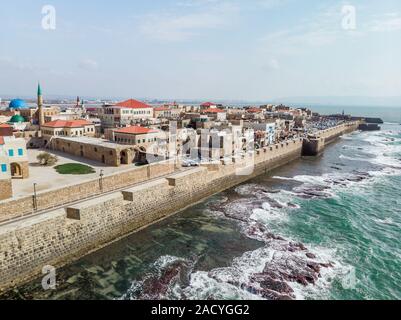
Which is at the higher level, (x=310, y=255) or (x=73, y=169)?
Answer: (x=73, y=169)

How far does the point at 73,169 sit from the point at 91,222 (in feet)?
45.3

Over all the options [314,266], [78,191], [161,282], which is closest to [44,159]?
[78,191]

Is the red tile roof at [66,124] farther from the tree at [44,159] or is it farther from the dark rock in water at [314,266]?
the dark rock in water at [314,266]

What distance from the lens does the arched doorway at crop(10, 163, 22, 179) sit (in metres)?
29.8

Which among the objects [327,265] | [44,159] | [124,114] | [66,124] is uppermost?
[124,114]

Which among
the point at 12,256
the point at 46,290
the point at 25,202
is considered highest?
the point at 25,202

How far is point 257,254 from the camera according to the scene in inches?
842

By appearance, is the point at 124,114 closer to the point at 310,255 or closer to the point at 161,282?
the point at 161,282

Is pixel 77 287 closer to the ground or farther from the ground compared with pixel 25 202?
closer to the ground

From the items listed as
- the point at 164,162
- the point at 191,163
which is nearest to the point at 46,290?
the point at 164,162

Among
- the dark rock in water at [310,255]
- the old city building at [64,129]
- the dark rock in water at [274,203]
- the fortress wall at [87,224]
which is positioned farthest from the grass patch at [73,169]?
the dark rock in water at [310,255]

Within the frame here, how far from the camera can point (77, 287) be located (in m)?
17.5
